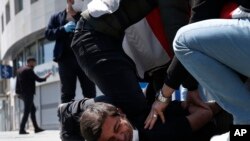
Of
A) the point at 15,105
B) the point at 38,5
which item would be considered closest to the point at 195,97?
the point at 38,5

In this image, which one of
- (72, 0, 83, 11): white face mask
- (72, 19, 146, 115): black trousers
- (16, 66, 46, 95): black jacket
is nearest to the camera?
(72, 19, 146, 115): black trousers

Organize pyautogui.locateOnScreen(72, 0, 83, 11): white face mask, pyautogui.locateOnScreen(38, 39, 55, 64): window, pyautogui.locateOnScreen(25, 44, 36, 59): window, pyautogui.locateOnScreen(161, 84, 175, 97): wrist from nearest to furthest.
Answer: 1. pyautogui.locateOnScreen(161, 84, 175, 97): wrist
2. pyautogui.locateOnScreen(72, 0, 83, 11): white face mask
3. pyautogui.locateOnScreen(38, 39, 55, 64): window
4. pyautogui.locateOnScreen(25, 44, 36, 59): window

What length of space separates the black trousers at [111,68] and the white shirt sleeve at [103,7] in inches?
4.5

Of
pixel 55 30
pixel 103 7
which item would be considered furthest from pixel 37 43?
pixel 103 7

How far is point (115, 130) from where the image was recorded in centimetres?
205

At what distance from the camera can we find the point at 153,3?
8.70ft

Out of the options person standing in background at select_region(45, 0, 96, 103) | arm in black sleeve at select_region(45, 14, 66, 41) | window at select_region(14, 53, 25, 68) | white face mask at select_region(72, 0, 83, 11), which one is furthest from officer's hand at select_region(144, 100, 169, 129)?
window at select_region(14, 53, 25, 68)

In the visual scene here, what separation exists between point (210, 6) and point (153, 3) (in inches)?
20.4

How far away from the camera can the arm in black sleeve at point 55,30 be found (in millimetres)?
5225

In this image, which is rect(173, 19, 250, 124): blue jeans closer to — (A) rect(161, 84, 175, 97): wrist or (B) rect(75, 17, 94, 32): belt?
(A) rect(161, 84, 175, 97): wrist

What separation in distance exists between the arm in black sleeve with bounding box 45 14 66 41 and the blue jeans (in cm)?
323

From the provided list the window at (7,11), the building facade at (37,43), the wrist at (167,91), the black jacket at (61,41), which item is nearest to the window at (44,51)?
the building facade at (37,43)

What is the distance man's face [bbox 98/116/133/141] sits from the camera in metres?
2.04

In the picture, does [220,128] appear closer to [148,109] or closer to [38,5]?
[148,109]
